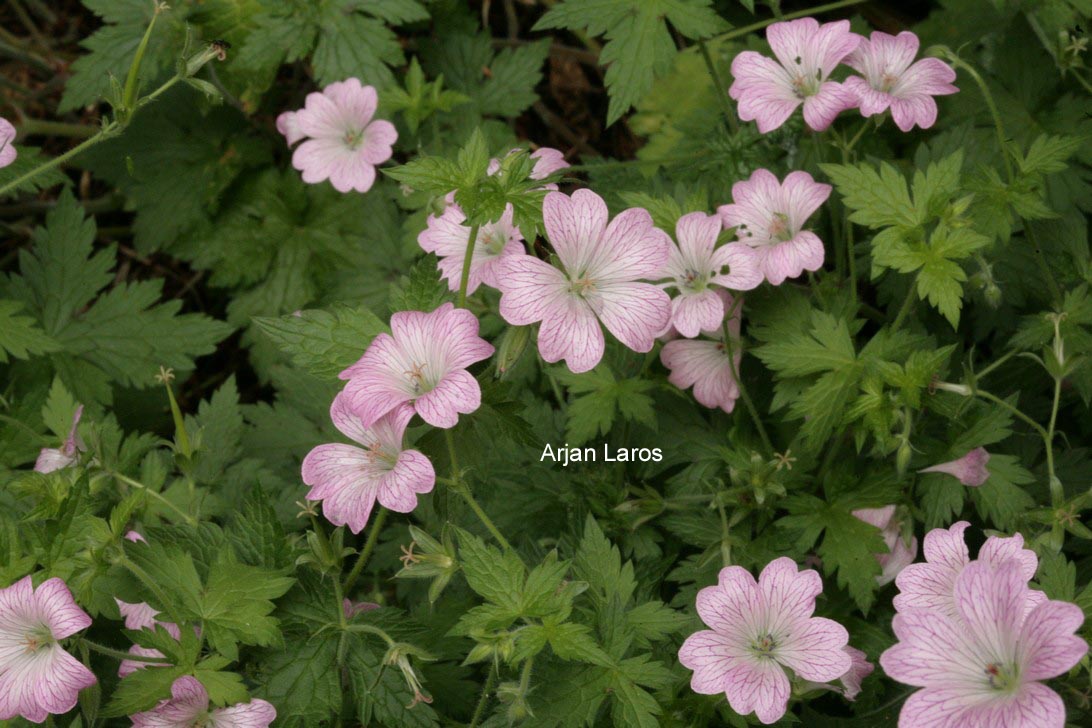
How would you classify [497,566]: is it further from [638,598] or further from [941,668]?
[941,668]

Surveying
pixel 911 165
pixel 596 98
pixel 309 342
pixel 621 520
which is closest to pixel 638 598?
pixel 621 520

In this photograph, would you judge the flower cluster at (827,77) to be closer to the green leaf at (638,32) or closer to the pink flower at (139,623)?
the green leaf at (638,32)

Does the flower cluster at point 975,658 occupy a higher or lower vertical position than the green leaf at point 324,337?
lower

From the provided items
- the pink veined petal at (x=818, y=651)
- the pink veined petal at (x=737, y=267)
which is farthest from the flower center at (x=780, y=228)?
the pink veined petal at (x=818, y=651)

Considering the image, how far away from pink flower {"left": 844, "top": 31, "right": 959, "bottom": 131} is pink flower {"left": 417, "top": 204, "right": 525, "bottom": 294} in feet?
2.83

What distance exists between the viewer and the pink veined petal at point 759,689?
1.79 meters

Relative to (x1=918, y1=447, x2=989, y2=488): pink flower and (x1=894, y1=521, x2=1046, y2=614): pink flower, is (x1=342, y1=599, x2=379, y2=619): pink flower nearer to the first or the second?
(x1=894, y1=521, x2=1046, y2=614): pink flower

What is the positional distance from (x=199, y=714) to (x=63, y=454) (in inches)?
31.8

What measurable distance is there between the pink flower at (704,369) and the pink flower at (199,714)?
1.16 meters

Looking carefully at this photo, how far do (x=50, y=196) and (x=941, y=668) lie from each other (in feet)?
11.6

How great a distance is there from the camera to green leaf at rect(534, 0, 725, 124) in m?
2.50

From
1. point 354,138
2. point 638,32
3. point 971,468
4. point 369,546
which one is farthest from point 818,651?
point 354,138

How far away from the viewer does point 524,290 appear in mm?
1837

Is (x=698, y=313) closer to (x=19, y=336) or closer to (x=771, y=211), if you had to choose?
(x=771, y=211)
